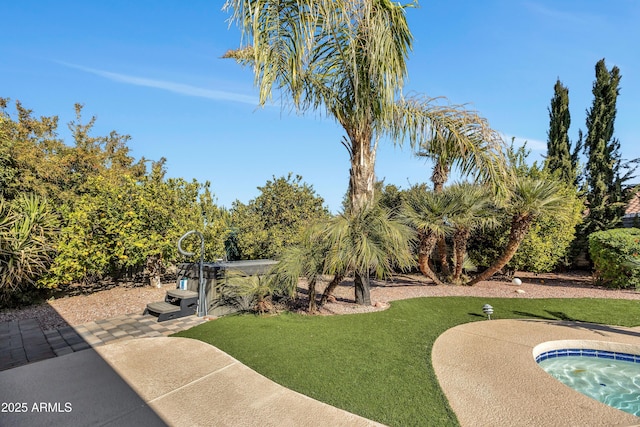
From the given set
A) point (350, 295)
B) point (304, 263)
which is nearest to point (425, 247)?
point (350, 295)

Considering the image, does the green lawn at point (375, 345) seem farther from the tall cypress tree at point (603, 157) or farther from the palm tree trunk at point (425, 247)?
the tall cypress tree at point (603, 157)

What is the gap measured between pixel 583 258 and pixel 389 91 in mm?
13438

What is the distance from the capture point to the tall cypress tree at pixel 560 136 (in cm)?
1521

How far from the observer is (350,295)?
26.6ft

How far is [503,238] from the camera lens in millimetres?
10211

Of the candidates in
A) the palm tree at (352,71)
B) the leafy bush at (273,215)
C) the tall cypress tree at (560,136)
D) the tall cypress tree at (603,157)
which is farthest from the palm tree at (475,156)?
the tall cypress tree at (560,136)

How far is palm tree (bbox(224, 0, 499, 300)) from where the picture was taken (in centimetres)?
496

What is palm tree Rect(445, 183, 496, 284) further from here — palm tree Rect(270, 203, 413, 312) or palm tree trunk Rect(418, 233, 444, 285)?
palm tree Rect(270, 203, 413, 312)

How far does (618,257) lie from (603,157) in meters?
8.16

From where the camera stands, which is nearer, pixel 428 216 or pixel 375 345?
pixel 375 345

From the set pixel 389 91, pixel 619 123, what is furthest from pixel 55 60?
pixel 619 123

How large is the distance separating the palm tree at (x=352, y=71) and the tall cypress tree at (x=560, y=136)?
11687mm

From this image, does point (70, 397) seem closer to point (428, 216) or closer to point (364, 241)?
point (364, 241)

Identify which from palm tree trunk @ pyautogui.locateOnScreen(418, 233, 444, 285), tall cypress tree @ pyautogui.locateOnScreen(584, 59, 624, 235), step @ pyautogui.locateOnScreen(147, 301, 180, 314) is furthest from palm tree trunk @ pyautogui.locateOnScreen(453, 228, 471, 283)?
tall cypress tree @ pyautogui.locateOnScreen(584, 59, 624, 235)
